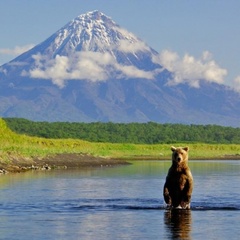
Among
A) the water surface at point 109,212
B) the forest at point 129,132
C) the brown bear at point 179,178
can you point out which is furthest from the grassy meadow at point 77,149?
the brown bear at point 179,178

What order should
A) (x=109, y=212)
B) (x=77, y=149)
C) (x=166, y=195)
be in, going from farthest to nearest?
(x=77, y=149) → (x=109, y=212) → (x=166, y=195)

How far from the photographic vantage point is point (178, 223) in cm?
2394

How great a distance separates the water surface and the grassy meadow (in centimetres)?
1771

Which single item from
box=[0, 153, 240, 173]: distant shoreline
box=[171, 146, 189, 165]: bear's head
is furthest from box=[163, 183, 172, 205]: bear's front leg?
box=[0, 153, 240, 173]: distant shoreline

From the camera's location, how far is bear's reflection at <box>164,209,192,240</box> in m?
21.8

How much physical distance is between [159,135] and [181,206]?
123 metres

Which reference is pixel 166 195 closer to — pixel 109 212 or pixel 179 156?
pixel 179 156

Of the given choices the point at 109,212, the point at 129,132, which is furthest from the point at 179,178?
the point at 129,132

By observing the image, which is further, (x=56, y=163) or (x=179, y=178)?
(x=56, y=163)

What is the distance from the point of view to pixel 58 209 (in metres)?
28.2

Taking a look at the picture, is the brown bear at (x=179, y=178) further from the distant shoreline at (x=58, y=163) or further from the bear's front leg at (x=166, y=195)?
the distant shoreline at (x=58, y=163)

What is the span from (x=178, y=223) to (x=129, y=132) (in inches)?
5086

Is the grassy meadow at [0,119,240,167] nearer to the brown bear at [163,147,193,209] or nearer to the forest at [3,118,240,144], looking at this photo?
the forest at [3,118,240,144]

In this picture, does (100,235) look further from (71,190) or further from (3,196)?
(71,190)
